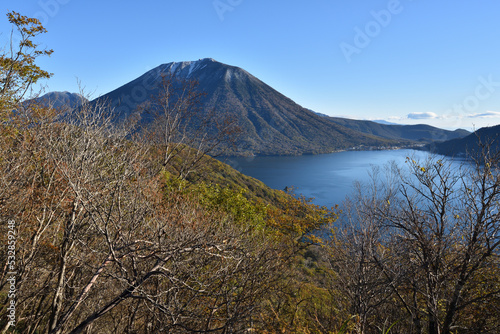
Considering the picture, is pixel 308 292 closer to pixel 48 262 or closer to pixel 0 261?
pixel 48 262

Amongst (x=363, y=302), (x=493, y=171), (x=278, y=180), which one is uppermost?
(x=493, y=171)

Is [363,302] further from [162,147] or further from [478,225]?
[162,147]

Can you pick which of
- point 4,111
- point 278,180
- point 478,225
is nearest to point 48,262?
point 4,111

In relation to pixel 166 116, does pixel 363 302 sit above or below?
below

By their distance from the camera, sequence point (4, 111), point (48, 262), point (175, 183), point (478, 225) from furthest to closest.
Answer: point (175, 183), point (4, 111), point (48, 262), point (478, 225)

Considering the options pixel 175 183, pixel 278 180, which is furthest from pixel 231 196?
pixel 278 180

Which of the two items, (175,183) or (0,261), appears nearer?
(0,261)

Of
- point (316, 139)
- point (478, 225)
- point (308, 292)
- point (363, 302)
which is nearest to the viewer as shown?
point (478, 225)
